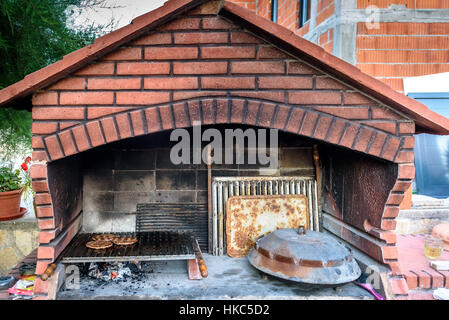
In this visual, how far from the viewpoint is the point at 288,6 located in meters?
5.04

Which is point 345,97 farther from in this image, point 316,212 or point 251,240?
point 251,240

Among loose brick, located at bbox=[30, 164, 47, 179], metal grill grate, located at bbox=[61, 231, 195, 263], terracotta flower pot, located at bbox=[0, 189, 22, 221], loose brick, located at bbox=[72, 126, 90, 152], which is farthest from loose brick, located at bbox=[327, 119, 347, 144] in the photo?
terracotta flower pot, located at bbox=[0, 189, 22, 221]

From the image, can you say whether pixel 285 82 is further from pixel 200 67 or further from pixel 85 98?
pixel 85 98

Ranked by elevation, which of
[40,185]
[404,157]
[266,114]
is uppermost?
[266,114]

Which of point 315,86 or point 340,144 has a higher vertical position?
point 315,86

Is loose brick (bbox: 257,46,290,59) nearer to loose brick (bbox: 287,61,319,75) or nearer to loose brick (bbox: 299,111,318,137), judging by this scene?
loose brick (bbox: 287,61,319,75)

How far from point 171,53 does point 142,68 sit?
23cm

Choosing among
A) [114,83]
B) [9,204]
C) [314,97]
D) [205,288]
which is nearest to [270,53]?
[314,97]

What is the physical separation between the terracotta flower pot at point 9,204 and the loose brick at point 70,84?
239cm

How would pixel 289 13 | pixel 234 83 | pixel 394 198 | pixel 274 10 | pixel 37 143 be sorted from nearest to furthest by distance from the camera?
1. pixel 37 143
2. pixel 234 83
3. pixel 394 198
4. pixel 289 13
5. pixel 274 10

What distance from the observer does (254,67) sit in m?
2.17

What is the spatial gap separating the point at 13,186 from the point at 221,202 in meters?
2.75

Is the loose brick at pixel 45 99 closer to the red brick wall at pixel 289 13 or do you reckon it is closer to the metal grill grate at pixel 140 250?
the metal grill grate at pixel 140 250

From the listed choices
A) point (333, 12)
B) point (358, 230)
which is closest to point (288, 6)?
point (333, 12)
